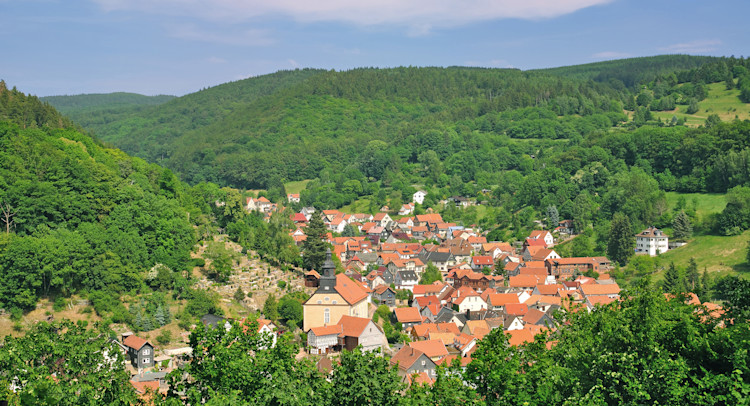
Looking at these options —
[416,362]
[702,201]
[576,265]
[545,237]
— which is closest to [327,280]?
[416,362]

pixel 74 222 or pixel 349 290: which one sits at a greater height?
pixel 74 222

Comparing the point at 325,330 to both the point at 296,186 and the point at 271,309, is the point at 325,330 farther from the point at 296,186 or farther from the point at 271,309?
the point at 296,186

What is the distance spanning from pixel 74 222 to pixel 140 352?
13859mm

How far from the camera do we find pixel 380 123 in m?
142

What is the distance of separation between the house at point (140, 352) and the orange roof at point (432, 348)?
13.1m

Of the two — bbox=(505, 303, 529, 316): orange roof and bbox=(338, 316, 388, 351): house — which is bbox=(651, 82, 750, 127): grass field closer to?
bbox=(505, 303, 529, 316): orange roof

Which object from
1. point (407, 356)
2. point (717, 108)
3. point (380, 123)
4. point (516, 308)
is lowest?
point (516, 308)

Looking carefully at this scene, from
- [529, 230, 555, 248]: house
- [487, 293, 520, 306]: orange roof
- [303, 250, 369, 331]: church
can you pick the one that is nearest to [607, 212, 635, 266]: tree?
[529, 230, 555, 248]: house

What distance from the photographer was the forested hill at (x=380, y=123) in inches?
4471

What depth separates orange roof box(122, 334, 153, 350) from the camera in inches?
1299

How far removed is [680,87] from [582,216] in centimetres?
6940

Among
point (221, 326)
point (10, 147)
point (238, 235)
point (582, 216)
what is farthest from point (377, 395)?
point (582, 216)

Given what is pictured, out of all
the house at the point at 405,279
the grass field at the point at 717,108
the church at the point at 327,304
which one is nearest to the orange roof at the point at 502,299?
the house at the point at 405,279

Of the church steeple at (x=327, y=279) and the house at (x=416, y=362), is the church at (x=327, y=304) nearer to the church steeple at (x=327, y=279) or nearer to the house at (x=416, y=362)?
the church steeple at (x=327, y=279)
